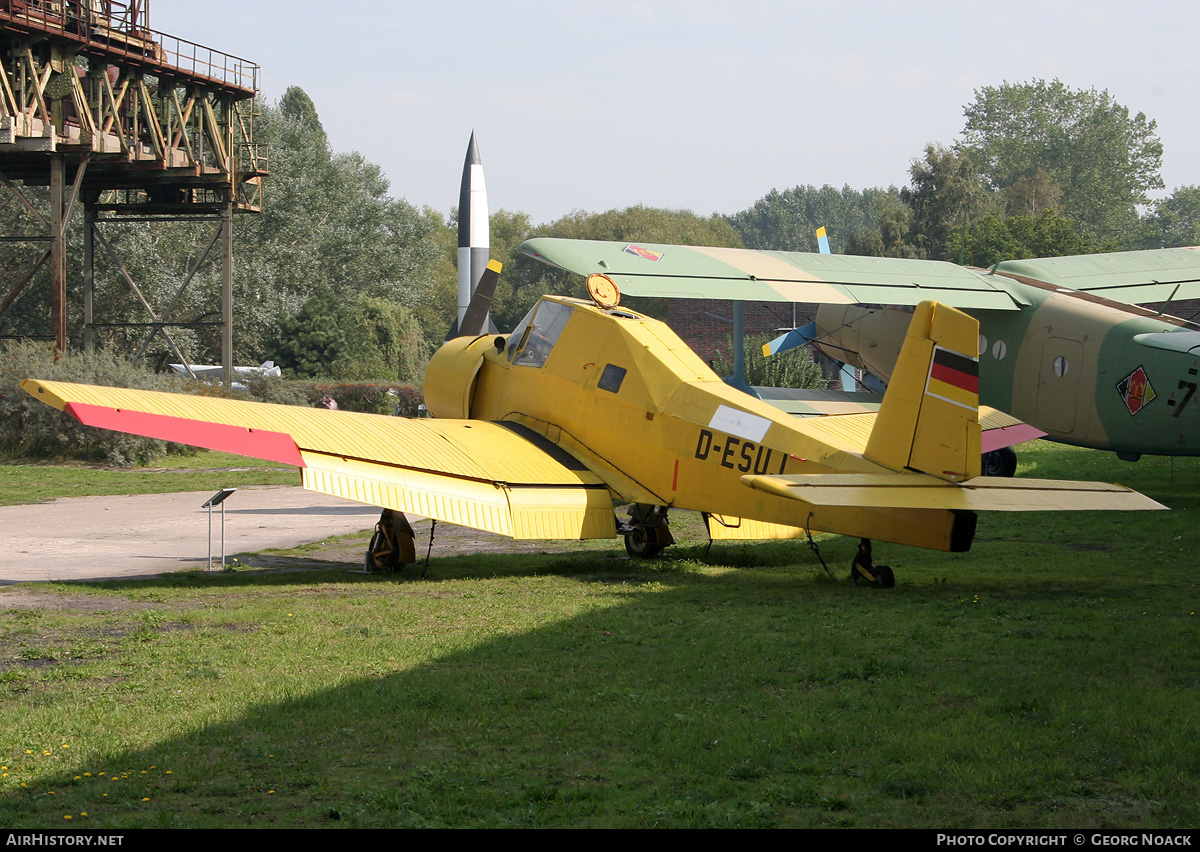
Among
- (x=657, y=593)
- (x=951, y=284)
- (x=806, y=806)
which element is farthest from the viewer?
(x=951, y=284)

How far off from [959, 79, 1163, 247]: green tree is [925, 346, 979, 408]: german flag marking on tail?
9832cm

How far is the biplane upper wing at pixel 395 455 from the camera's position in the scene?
9312 millimetres

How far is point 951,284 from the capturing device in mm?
16984

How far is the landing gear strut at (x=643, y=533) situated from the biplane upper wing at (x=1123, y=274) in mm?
9114

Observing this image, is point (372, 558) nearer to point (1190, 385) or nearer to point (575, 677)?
point (575, 677)

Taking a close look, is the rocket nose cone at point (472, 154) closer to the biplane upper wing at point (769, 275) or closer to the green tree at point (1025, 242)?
the biplane upper wing at point (769, 275)

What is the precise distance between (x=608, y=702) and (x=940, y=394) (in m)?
4.17

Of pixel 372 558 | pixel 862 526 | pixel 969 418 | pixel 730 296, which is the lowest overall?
pixel 372 558

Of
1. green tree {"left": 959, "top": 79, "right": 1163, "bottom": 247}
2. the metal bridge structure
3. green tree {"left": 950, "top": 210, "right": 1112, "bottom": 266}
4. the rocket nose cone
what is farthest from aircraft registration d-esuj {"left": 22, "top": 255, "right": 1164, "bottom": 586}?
green tree {"left": 959, "top": 79, "right": 1163, "bottom": 247}

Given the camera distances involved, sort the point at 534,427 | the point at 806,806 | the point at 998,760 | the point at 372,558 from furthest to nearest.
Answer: the point at 534,427 < the point at 372,558 < the point at 998,760 < the point at 806,806

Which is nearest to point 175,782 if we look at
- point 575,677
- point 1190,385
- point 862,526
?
point 575,677

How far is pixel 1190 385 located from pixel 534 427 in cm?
840

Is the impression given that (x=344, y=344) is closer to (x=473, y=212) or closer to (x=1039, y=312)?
(x=473, y=212)

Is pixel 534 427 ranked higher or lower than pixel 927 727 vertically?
higher
